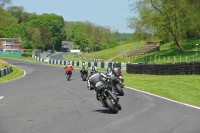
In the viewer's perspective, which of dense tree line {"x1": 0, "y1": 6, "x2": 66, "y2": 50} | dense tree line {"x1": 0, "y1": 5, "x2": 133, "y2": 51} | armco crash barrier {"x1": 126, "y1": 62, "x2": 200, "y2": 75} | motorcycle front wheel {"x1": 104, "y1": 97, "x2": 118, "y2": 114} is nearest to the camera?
motorcycle front wheel {"x1": 104, "y1": 97, "x2": 118, "y2": 114}

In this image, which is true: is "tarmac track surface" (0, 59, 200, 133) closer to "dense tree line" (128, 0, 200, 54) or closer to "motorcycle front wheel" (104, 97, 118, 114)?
"motorcycle front wheel" (104, 97, 118, 114)

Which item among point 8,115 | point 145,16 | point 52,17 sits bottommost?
point 8,115

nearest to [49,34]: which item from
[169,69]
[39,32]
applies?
[39,32]

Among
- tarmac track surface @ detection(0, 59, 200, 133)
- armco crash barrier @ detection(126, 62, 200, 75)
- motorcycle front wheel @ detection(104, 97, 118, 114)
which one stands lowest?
tarmac track surface @ detection(0, 59, 200, 133)

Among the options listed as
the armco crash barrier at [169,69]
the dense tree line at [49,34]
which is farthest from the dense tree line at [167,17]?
the dense tree line at [49,34]

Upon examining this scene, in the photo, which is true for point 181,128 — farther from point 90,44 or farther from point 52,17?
point 52,17

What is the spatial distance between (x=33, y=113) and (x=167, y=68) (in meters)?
20.7

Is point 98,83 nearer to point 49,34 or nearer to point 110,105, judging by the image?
point 110,105

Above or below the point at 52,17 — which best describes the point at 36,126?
below

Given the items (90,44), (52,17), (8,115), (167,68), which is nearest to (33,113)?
(8,115)

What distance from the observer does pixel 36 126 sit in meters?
10.0

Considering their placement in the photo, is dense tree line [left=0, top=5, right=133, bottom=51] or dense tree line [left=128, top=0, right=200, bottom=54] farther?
dense tree line [left=0, top=5, right=133, bottom=51]

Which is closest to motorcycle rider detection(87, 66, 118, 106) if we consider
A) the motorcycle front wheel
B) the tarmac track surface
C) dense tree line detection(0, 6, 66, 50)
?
the motorcycle front wheel

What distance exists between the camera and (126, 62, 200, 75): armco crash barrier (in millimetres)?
29173
